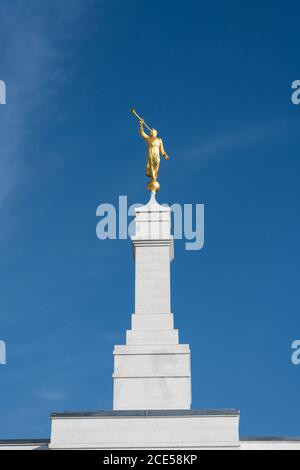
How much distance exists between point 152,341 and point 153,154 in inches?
384

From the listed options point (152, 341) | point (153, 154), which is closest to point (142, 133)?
point (153, 154)

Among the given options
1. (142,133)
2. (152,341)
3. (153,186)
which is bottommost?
(152,341)

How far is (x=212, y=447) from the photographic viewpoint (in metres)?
33.3

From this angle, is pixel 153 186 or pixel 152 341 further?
pixel 153 186

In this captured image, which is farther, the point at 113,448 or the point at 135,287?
the point at 135,287

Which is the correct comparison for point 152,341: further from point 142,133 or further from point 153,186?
point 142,133

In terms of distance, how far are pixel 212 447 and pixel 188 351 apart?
18.1 ft

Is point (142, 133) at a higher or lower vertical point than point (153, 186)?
higher

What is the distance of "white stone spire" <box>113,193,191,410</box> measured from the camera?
3703 cm

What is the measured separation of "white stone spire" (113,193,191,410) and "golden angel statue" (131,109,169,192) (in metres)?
1.24

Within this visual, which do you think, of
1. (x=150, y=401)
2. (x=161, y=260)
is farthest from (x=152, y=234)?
(x=150, y=401)

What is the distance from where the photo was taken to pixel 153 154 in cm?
4262
